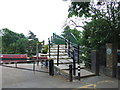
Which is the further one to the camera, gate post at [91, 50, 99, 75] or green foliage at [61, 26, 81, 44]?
green foliage at [61, 26, 81, 44]

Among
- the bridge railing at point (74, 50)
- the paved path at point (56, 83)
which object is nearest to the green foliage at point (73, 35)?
the bridge railing at point (74, 50)

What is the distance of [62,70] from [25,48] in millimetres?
29037

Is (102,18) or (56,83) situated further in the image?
(102,18)

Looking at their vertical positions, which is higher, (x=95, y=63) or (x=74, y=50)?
(x=74, y=50)

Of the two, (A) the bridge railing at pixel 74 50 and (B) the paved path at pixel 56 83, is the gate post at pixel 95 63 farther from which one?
(B) the paved path at pixel 56 83

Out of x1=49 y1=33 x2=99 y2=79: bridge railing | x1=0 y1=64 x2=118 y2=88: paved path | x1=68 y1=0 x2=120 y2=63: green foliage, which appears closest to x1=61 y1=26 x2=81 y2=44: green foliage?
x1=49 y1=33 x2=99 y2=79: bridge railing

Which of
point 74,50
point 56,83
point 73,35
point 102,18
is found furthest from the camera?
point 73,35

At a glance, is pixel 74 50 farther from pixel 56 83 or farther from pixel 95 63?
pixel 56 83

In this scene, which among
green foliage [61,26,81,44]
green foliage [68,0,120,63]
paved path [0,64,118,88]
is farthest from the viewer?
green foliage [61,26,81,44]

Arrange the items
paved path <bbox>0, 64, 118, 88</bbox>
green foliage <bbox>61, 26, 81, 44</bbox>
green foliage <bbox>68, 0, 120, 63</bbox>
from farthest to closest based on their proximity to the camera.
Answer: green foliage <bbox>61, 26, 81, 44</bbox> < green foliage <bbox>68, 0, 120, 63</bbox> < paved path <bbox>0, 64, 118, 88</bbox>

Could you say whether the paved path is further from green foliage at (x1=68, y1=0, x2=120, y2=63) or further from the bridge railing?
green foliage at (x1=68, y1=0, x2=120, y2=63)

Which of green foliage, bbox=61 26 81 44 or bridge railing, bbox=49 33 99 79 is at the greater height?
green foliage, bbox=61 26 81 44

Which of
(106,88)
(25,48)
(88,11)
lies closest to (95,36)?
(88,11)

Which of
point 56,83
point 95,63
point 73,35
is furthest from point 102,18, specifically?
point 73,35
